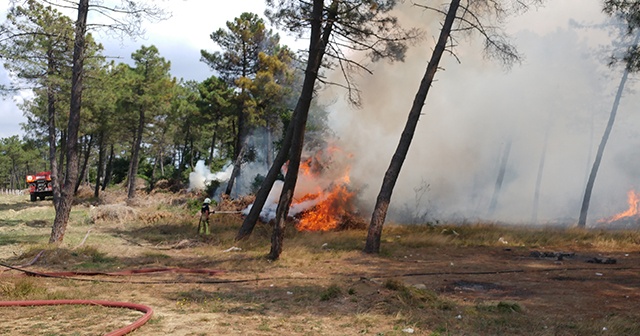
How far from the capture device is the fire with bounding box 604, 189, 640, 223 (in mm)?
28820

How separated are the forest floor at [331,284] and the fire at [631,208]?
1251cm

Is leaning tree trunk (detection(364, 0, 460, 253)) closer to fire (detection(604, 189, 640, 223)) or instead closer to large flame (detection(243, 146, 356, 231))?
large flame (detection(243, 146, 356, 231))

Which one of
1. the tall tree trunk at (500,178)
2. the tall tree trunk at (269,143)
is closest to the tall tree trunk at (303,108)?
the tall tree trunk at (269,143)

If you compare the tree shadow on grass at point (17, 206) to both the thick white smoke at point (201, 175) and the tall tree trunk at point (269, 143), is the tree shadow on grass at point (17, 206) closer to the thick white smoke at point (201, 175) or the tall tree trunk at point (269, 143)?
the thick white smoke at point (201, 175)

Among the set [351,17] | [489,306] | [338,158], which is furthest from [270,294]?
[338,158]

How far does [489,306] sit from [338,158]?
663 inches

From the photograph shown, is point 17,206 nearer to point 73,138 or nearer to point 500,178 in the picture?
point 73,138

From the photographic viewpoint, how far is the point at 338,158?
23594 mm

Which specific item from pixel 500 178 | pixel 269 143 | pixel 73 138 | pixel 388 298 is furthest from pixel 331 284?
pixel 500 178

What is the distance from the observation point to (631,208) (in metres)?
30.0

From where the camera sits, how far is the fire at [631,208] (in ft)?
94.6

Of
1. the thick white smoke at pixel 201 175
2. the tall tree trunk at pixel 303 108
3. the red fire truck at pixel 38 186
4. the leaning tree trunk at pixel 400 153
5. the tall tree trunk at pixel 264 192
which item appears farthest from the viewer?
the thick white smoke at pixel 201 175

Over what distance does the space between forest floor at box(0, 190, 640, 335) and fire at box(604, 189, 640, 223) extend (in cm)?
1251

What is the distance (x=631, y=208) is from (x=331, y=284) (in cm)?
2919
